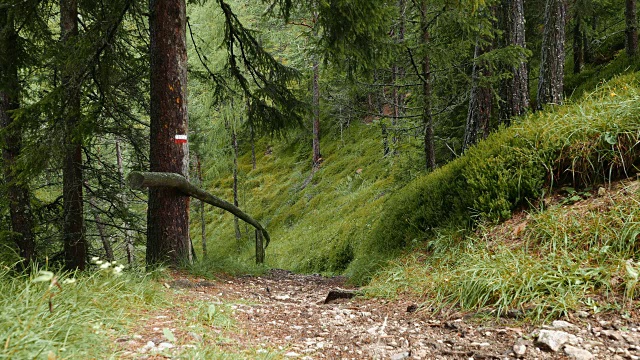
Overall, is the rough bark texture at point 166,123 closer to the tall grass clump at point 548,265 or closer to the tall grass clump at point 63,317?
the tall grass clump at point 63,317

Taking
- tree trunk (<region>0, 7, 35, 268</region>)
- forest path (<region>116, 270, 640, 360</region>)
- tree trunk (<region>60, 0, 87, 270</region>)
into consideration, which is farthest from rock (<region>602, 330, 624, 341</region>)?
tree trunk (<region>0, 7, 35, 268</region>)

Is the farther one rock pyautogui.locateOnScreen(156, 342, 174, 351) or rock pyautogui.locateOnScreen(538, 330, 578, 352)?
rock pyautogui.locateOnScreen(538, 330, 578, 352)

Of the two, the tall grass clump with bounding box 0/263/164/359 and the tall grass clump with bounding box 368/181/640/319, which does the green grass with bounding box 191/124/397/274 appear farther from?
the tall grass clump with bounding box 368/181/640/319

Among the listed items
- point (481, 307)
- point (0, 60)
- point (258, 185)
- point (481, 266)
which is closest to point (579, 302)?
point (481, 307)

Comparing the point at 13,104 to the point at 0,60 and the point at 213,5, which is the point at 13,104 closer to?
the point at 0,60

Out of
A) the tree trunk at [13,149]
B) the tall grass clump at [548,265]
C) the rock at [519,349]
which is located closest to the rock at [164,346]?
the rock at [519,349]

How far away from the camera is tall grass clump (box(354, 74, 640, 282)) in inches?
183

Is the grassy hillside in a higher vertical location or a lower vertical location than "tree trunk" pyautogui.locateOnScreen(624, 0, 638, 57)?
lower

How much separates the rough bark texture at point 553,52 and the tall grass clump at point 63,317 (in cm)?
829

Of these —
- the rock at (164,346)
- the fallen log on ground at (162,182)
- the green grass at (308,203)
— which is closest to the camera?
the rock at (164,346)

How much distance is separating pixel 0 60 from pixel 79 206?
301cm

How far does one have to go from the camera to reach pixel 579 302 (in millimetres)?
3213

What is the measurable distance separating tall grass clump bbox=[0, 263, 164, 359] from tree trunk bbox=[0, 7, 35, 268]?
5.77 m

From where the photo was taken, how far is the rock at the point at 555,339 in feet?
9.25
